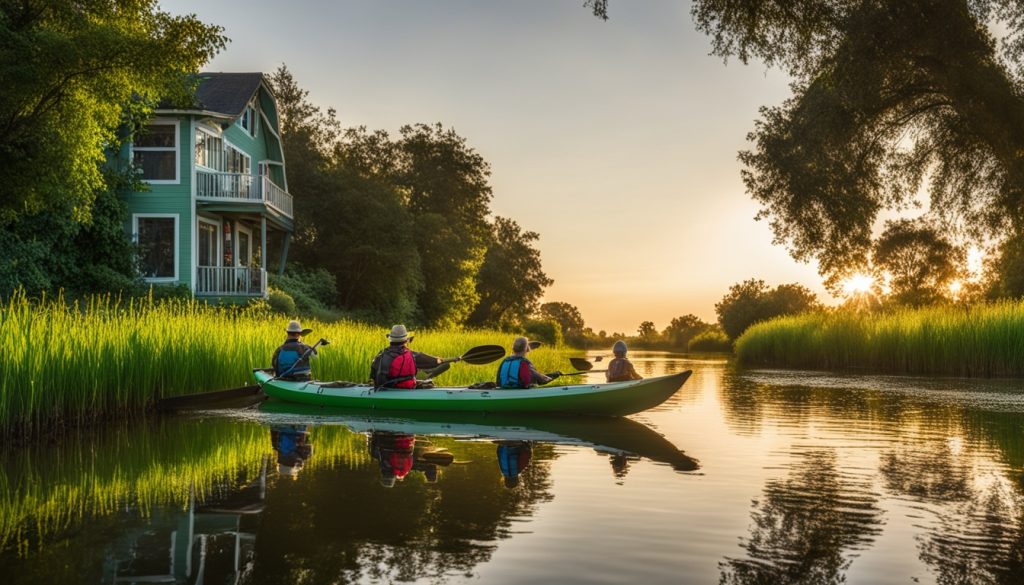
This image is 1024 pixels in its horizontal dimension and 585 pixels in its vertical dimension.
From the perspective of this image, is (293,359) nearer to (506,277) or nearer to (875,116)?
(875,116)

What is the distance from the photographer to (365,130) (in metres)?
56.0

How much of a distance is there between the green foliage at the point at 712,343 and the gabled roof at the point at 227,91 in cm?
4315

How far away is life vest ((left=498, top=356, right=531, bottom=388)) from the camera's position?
1493 cm

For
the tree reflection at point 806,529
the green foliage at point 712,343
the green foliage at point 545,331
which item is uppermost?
the green foliage at point 545,331

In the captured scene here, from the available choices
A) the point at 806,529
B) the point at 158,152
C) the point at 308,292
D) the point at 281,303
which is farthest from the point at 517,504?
the point at 308,292

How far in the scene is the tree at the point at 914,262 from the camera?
4966 centimetres

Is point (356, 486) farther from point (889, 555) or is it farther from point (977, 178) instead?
point (977, 178)

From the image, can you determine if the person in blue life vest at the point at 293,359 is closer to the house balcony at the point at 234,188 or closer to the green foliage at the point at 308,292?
the green foliage at the point at 308,292

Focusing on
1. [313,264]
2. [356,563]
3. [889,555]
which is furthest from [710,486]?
[313,264]

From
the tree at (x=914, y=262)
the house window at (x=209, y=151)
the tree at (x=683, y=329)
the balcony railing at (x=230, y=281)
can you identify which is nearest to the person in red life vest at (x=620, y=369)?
the balcony railing at (x=230, y=281)

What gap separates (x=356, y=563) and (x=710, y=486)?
13.2 ft

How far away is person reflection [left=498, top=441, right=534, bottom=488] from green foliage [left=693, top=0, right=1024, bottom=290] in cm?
1101

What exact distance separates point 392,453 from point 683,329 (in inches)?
3139

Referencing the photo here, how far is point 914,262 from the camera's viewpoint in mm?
50281
